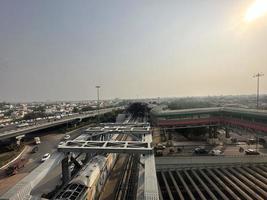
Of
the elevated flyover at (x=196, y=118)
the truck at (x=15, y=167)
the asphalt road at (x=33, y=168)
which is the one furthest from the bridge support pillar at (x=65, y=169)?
the elevated flyover at (x=196, y=118)

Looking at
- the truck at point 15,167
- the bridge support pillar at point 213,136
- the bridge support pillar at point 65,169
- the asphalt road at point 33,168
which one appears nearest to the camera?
the bridge support pillar at point 65,169

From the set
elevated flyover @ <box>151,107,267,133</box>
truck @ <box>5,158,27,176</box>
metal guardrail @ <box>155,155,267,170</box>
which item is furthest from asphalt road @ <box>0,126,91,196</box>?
elevated flyover @ <box>151,107,267,133</box>

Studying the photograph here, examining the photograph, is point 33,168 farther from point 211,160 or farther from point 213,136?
point 213,136

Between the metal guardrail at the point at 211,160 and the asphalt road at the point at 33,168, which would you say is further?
the metal guardrail at the point at 211,160

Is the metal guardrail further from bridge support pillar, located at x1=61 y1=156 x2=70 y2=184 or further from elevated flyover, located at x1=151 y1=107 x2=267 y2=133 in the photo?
elevated flyover, located at x1=151 y1=107 x2=267 y2=133

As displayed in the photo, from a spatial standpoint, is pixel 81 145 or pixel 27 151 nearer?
pixel 81 145

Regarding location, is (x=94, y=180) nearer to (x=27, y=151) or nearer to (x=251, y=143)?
(x=27, y=151)

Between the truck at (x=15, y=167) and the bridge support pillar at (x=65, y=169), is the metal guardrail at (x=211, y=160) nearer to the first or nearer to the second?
the bridge support pillar at (x=65, y=169)

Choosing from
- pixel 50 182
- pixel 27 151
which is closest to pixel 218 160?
pixel 50 182

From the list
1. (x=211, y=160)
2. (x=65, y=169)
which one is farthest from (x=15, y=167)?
(x=211, y=160)
